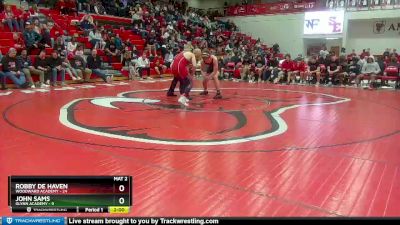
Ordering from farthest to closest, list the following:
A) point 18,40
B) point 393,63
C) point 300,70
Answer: point 300,70 < point 393,63 < point 18,40

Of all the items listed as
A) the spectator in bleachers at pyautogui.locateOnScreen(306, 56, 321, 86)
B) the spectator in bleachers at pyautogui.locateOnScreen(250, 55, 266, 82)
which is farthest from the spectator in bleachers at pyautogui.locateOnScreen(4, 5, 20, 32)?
the spectator in bleachers at pyautogui.locateOnScreen(306, 56, 321, 86)

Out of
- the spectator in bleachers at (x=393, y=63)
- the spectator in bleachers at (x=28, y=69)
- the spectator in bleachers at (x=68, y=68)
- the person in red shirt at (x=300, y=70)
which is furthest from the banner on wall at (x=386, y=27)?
the spectator in bleachers at (x=28, y=69)

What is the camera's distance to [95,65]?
41.7 ft

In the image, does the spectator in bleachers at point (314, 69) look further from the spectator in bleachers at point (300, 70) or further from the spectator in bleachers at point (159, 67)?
the spectator in bleachers at point (159, 67)

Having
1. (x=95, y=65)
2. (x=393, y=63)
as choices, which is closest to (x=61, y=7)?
(x=95, y=65)

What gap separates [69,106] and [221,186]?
15.8 ft

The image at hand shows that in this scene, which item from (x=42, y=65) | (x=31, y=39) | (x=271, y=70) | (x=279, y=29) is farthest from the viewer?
(x=279, y=29)

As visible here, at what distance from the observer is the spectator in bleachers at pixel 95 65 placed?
12561 mm

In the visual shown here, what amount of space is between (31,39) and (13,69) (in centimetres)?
209

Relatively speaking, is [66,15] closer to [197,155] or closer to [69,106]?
[69,106]

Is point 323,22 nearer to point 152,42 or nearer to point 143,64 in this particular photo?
point 152,42

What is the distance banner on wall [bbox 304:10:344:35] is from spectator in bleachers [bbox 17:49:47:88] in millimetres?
15852

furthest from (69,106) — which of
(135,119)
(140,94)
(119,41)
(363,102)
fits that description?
(119,41)
